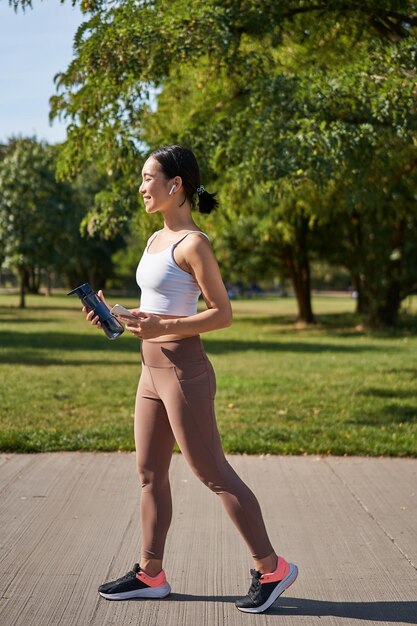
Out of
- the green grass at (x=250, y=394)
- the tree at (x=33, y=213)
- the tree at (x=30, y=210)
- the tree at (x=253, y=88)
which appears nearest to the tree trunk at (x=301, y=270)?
the green grass at (x=250, y=394)

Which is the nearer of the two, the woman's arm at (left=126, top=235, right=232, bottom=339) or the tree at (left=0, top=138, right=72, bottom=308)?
the woman's arm at (left=126, top=235, right=232, bottom=339)

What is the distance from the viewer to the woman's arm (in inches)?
156

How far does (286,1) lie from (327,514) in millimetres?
6517

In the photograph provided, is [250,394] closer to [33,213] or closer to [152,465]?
[152,465]

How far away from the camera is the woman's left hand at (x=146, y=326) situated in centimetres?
394

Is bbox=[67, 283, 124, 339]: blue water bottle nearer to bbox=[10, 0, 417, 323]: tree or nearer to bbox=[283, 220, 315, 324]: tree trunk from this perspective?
bbox=[10, 0, 417, 323]: tree

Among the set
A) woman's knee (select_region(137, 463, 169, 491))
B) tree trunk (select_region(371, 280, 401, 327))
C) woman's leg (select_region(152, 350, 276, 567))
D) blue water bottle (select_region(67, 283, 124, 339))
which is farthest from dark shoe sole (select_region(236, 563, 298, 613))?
tree trunk (select_region(371, 280, 401, 327))

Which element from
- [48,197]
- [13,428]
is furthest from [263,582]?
[48,197]

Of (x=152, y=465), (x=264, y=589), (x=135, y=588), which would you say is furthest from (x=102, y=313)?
(x=264, y=589)

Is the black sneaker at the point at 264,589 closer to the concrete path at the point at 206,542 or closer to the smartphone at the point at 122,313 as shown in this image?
the concrete path at the point at 206,542

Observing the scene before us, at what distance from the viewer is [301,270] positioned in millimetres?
33656

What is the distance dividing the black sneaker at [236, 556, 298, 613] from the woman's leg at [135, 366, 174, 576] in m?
0.42

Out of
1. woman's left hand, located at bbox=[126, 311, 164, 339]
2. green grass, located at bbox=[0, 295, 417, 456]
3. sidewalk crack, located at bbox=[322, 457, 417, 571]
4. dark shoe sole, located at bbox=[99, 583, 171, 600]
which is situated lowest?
green grass, located at bbox=[0, 295, 417, 456]

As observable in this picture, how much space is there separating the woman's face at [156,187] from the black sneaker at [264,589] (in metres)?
1.65
